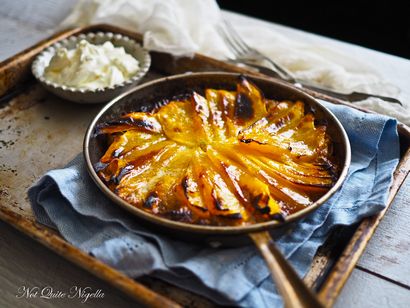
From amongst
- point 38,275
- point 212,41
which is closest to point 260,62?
point 212,41

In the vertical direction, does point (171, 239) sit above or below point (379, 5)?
above

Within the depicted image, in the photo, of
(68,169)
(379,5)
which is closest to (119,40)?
(68,169)

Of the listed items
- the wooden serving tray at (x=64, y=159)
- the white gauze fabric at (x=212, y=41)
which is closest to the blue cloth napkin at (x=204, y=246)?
the wooden serving tray at (x=64, y=159)

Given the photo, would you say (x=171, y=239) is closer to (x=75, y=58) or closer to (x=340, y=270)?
(x=340, y=270)

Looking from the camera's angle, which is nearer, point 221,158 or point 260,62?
point 221,158

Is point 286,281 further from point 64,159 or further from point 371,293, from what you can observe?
point 64,159
